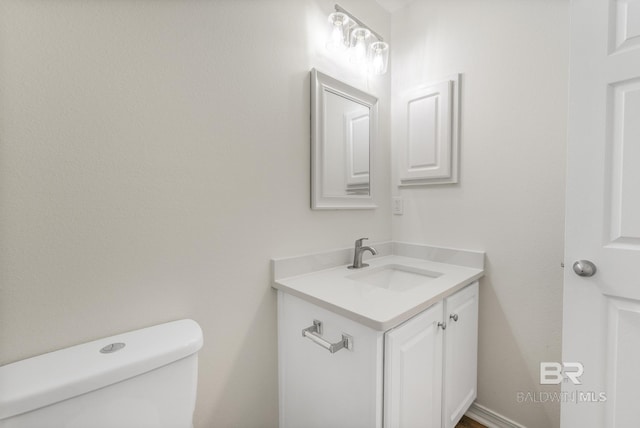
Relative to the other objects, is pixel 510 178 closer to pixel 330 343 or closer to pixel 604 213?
pixel 604 213

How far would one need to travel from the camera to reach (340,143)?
145cm

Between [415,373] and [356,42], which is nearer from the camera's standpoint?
[415,373]

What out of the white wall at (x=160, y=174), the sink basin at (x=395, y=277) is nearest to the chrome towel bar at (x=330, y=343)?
the white wall at (x=160, y=174)

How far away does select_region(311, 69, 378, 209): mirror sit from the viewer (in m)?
1.32

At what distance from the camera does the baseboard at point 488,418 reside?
136 cm

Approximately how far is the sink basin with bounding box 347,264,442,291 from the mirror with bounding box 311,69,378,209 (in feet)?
1.20

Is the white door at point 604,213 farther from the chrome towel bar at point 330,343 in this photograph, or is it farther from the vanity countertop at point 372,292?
the chrome towel bar at point 330,343

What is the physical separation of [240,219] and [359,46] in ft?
3.69

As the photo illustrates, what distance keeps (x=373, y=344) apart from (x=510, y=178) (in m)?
1.09

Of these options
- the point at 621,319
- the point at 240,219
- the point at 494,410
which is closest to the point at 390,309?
the point at 240,219

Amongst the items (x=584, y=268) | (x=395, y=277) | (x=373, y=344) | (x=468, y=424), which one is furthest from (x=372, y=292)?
(x=468, y=424)

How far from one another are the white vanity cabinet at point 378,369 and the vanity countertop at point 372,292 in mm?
41

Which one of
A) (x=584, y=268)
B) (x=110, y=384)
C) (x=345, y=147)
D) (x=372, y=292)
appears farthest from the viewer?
(x=345, y=147)

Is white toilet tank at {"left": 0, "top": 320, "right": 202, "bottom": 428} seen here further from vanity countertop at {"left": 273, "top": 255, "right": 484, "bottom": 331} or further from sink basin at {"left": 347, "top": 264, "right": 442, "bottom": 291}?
sink basin at {"left": 347, "top": 264, "right": 442, "bottom": 291}
